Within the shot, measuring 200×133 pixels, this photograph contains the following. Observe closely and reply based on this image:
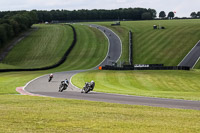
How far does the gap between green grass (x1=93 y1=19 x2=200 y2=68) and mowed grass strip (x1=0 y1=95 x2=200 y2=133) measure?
2718 inches

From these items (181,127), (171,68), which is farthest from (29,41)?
(181,127)

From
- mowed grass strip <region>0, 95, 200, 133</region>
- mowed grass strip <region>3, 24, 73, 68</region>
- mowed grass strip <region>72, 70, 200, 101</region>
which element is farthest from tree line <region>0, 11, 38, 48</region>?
mowed grass strip <region>0, 95, 200, 133</region>

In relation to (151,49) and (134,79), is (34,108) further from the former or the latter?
(151,49)

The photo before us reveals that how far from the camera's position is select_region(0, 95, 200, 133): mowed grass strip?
15.3m

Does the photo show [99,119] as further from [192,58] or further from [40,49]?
[40,49]

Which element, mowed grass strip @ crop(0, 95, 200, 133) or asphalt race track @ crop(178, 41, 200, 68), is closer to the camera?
mowed grass strip @ crop(0, 95, 200, 133)

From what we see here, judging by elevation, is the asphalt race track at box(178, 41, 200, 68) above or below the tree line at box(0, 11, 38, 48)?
below

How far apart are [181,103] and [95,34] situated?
10725 cm

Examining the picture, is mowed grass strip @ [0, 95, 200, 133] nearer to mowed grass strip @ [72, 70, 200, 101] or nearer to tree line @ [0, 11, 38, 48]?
mowed grass strip @ [72, 70, 200, 101]

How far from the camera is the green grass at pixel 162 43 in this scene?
94.2m

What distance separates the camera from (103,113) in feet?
64.4

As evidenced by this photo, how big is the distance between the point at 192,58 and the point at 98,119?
2921 inches

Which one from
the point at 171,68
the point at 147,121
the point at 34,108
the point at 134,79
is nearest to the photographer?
the point at 147,121

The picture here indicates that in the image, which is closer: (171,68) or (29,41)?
(171,68)
